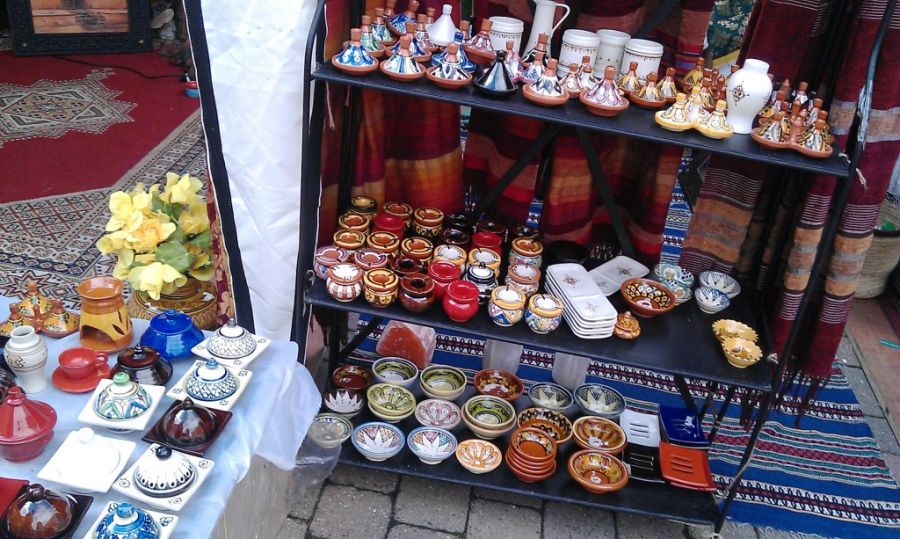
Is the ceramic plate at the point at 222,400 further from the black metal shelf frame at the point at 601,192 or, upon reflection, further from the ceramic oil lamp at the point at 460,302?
the ceramic oil lamp at the point at 460,302

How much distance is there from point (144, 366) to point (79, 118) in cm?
327

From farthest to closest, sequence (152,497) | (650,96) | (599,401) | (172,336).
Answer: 1. (599,401)
2. (650,96)
3. (172,336)
4. (152,497)

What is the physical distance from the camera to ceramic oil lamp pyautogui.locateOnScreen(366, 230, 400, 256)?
2029 mm

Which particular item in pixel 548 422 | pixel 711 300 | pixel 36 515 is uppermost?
pixel 36 515

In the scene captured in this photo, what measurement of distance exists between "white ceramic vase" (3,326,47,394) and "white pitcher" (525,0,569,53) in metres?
1.31

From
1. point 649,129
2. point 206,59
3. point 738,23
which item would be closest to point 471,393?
point 649,129

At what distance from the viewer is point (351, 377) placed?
2.29 metres

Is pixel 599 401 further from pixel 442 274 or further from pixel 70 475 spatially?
pixel 70 475

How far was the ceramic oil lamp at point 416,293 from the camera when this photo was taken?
1.85m

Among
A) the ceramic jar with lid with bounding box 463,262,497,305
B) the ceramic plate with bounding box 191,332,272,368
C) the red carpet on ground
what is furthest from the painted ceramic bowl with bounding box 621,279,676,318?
the red carpet on ground

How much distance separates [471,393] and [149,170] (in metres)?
2.30

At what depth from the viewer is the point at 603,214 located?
2.26 metres

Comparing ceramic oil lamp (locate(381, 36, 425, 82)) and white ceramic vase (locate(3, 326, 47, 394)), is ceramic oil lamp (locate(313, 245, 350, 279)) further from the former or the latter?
white ceramic vase (locate(3, 326, 47, 394))

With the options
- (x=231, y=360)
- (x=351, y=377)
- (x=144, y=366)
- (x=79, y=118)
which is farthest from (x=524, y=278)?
(x=79, y=118)
